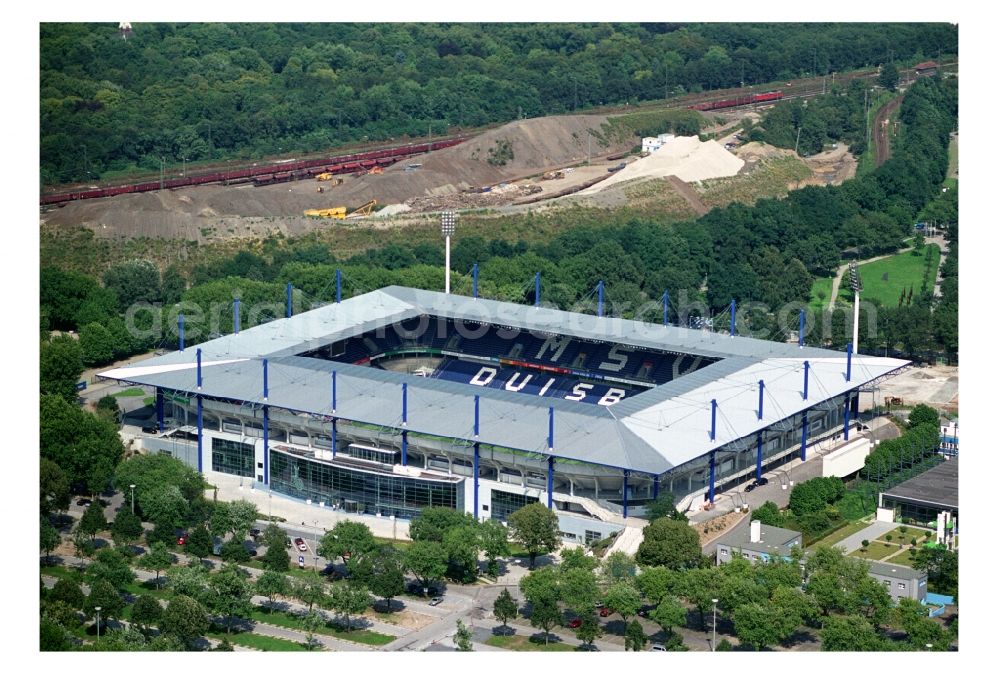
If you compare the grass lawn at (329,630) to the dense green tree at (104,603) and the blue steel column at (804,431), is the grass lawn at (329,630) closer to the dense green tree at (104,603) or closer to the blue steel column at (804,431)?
the dense green tree at (104,603)

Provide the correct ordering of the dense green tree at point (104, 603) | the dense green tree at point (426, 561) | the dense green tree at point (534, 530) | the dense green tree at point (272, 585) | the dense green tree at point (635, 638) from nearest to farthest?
the dense green tree at point (635, 638) → the dense green tree at point (104, 603) → the dense green tree at point (272, 585) → the dense green tree at point (426, 561) → the dense green tree at point (534, 530)

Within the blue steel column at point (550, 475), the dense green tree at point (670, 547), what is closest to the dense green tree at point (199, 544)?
the blue steel column at point (550, 475)

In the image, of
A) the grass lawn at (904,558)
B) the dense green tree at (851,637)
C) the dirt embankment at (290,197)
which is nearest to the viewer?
the dense green tree at (851,637)

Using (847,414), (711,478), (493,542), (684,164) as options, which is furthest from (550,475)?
(684,164)

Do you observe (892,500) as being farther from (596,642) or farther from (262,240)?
(262,240)

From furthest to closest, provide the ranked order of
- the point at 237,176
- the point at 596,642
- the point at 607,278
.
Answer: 1. the point at 237,176
2. the point at 607,278
3. the point at 596,642

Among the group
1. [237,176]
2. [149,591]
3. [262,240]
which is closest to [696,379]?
[149,591]
